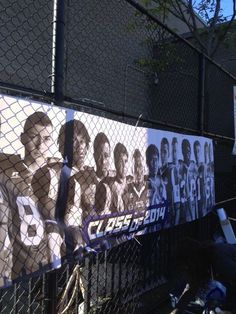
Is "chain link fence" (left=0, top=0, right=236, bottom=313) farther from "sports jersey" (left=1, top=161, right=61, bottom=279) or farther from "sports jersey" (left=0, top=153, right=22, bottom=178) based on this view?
"sports jersey" (left=1, top=161, right=61, bottom=279)

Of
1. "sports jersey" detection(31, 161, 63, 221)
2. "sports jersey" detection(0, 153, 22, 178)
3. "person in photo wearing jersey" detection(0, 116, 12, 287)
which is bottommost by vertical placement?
"person in photo wearing jersey" detection(0, 116, 12, 287)

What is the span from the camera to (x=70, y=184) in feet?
8.51

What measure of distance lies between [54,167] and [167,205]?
74.4 inches

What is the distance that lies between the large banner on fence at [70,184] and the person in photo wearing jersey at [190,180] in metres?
0.50

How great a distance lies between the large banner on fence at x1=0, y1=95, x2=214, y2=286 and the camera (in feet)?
7.06

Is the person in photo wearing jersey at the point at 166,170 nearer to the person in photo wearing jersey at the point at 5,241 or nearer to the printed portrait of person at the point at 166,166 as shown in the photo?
the printed portrait of person at the point at 166,166

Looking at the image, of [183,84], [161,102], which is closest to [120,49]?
[161,102]

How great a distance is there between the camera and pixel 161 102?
23.6 ft

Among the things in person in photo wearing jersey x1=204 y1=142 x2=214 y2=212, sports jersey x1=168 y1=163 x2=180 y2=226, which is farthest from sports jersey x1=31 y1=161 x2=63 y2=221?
person in photo wearing jersey x1=204 y1=142 x2=214 y2=212

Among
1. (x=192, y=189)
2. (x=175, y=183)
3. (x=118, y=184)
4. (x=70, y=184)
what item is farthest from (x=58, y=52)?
(x=192, y=189)

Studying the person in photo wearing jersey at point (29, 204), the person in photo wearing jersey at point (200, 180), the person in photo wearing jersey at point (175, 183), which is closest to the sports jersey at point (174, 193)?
the person in photo wearing jersey at point (175, 183)

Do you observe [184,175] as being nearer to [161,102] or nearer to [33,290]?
[33,290]

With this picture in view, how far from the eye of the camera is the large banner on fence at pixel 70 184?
2152 millimetres

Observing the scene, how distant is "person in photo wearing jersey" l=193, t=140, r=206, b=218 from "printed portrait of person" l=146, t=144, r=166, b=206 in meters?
0.99
